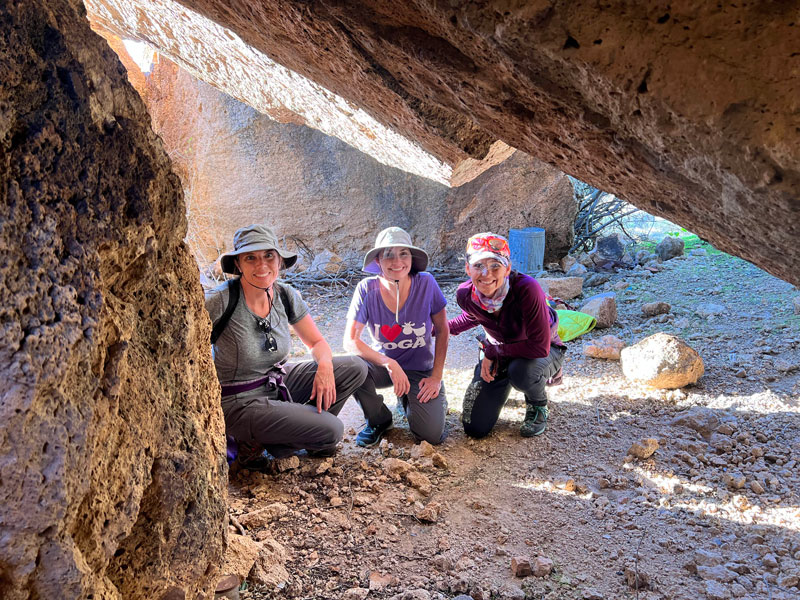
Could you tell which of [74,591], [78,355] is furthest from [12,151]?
[74,591]

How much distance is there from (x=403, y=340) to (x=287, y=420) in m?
0.98

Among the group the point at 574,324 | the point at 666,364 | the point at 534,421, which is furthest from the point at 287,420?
the point at 574,324

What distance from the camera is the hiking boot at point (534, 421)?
3709 millimetres

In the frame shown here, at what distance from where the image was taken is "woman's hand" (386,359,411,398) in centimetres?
362

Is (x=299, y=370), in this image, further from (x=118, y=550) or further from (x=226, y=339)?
(x=118, y=550)

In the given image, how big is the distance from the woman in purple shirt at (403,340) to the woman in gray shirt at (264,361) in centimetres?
41

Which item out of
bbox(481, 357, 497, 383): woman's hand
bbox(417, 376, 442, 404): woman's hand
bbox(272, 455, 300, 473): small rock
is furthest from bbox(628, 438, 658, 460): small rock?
bbox(272, 455, 300, 473): small rock

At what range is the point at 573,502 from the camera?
292 centimetres

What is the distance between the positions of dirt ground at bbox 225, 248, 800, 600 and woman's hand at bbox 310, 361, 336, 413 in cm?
34

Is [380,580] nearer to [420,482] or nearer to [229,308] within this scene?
[420,482]

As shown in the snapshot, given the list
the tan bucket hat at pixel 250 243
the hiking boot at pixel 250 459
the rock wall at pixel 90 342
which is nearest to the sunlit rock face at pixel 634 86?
the rock wall at pixel 90 342

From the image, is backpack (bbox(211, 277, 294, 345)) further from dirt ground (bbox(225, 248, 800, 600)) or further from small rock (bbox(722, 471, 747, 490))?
small rock (bbox(722, 471, 747, 490))

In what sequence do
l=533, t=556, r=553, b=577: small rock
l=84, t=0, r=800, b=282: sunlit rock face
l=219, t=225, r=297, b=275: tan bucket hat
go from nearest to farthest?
l=84, t=0, r=800, b=282: sunlit rock face < l=533, t=556, r=553, b=577: small rock < l=219, t=225, r=297, b=275: tan bucket hat

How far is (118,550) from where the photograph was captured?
1.46 m
